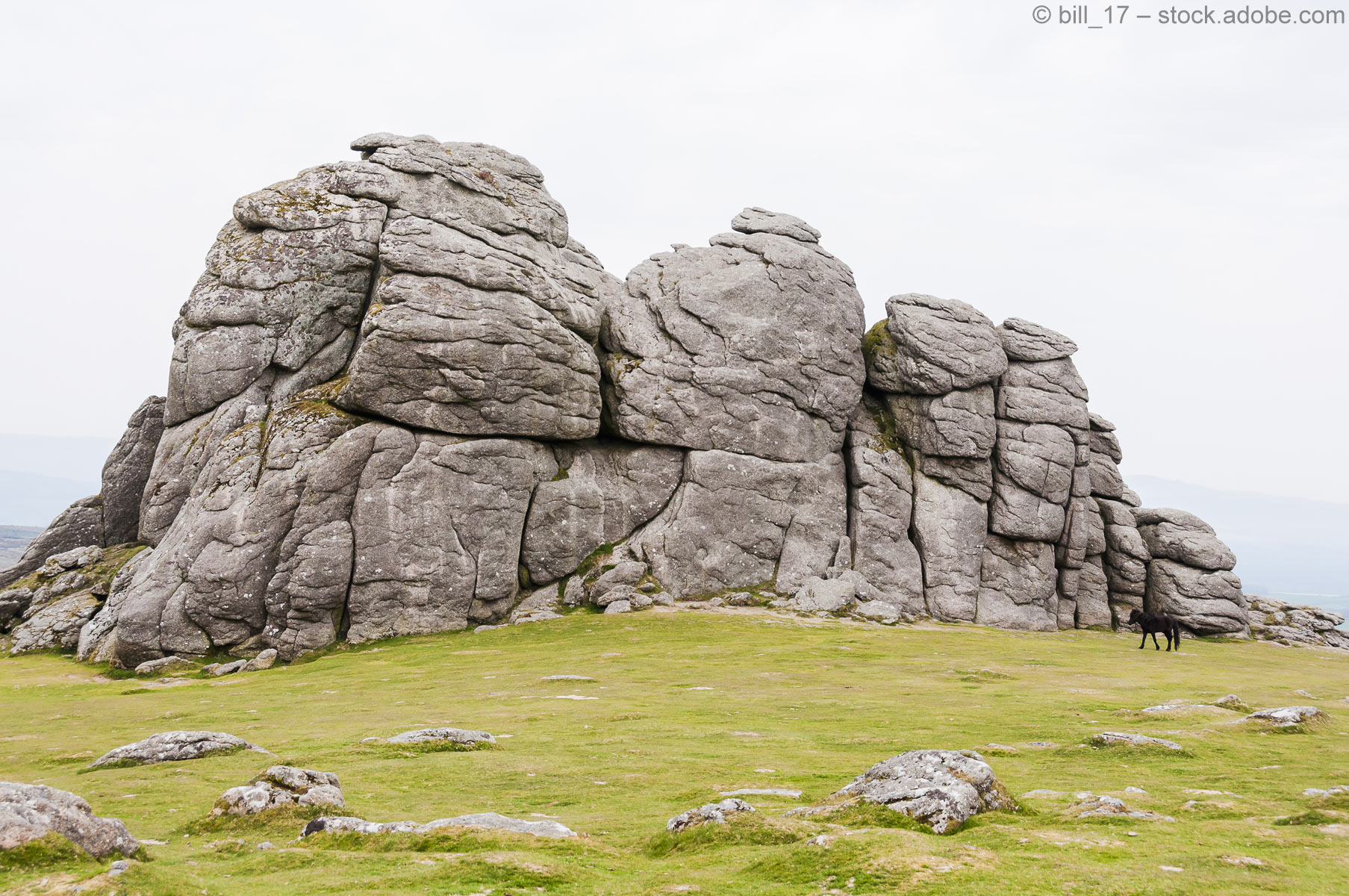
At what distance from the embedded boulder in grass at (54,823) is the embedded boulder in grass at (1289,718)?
34.0m

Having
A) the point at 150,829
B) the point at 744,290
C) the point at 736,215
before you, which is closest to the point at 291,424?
the point at 744,290

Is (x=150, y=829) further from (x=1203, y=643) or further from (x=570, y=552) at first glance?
(x=1203, y=643)

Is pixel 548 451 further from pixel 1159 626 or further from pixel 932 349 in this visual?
pixel 1159 626

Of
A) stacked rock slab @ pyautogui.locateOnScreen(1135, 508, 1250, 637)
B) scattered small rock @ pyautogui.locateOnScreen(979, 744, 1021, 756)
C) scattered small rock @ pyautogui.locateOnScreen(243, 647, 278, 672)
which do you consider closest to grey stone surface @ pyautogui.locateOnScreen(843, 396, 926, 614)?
stacked rock slab @ pyautogui.locateOnScreen(1135, 508, 1250, 637)

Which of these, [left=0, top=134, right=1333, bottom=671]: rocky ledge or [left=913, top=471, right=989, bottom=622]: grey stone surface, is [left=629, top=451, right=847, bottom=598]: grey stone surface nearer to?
[left=0, top=134, right=1333, bottom=671]: rocky ledge

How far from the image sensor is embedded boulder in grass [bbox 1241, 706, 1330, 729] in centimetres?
3170

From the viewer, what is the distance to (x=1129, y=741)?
94.6 feet

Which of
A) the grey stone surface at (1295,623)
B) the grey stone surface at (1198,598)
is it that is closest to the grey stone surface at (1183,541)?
the grey stone surface at (1198,598)

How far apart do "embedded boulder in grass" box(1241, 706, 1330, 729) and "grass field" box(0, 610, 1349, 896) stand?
0.59 metres

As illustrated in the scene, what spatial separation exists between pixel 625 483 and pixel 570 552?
7.70 meters

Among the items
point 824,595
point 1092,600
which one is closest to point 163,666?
point 824,595

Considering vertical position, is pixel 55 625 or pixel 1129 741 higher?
pixel 1129 741

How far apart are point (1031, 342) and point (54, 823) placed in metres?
87.2

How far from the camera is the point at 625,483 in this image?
7781 cm
